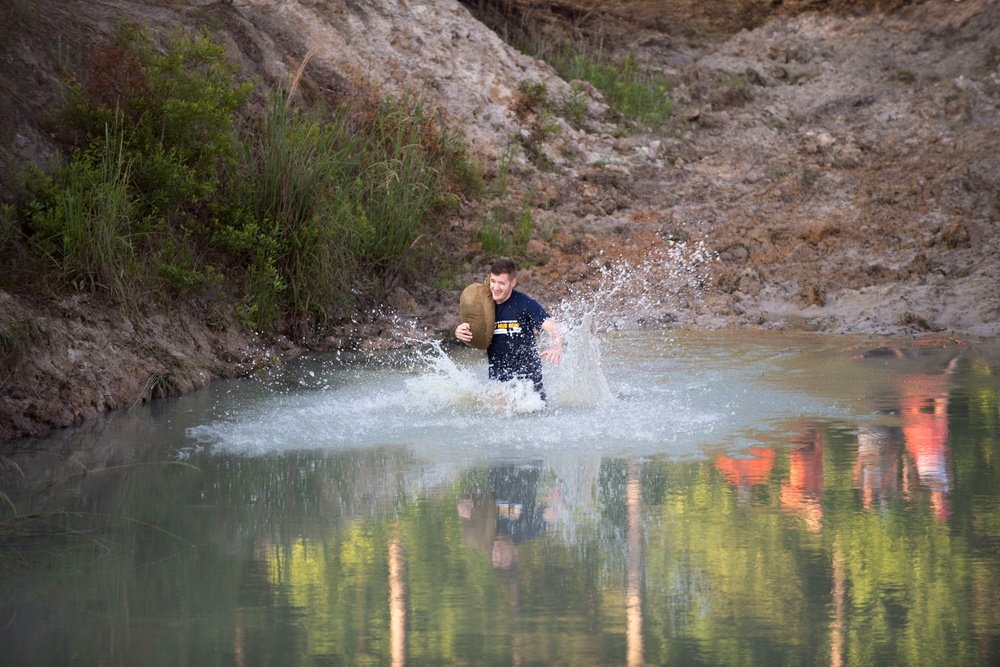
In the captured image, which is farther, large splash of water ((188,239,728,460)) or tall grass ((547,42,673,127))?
tall grass ((547,42,673,127))

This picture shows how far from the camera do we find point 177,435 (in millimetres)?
8828

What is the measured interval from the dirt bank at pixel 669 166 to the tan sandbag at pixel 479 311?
2.88m

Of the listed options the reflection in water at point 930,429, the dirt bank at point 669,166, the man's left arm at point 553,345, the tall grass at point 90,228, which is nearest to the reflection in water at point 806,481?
the reflection in water at point 930,429

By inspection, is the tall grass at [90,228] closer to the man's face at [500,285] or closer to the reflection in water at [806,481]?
the man's face at [500,285]

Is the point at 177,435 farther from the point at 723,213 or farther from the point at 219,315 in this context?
the point at 723,213

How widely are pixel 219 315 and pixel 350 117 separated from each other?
4537 mm

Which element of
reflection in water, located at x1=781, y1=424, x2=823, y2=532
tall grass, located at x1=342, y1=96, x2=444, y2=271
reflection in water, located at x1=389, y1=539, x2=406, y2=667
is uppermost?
tall grass, located at x1=342, y1=96, x2=444, y2=271

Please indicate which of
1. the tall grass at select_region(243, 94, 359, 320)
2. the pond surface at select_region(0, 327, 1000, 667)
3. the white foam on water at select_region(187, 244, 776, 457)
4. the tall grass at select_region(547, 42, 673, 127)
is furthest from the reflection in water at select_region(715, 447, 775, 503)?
the tall grass at select_region(547, 42, 673, 127)

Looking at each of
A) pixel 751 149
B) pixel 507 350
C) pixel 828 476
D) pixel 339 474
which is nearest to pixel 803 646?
pixel 828 476

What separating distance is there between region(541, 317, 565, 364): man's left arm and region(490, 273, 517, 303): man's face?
39cm

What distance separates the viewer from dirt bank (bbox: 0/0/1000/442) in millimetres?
11805

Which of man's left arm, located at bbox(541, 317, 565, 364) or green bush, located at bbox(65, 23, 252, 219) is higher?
green bush, located at bbox(65, 23, 252, 219)

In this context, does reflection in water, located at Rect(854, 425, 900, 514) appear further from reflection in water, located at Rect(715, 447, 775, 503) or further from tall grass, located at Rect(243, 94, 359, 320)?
tall grass, located at Rect(243, 94, 359, 320)

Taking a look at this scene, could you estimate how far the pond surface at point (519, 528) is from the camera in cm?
450
